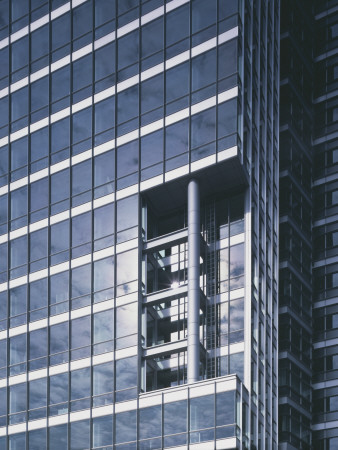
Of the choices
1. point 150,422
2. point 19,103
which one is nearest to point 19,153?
point 19,103

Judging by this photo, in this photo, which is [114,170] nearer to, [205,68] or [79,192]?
[79,192]

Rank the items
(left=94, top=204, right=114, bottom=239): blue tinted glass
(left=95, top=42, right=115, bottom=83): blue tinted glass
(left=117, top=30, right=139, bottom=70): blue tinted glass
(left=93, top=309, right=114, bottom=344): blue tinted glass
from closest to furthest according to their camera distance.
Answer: (left=93, top=309, right=114, bottom=344): blue tinted glass → (left=94, top=204, right=114, bottom=239): blue tinted glass → (left=117, top=30, right=139, bottom=70): blue tinted glass → (left=95, top=42, right=115, bottom=83): blue tinted glass

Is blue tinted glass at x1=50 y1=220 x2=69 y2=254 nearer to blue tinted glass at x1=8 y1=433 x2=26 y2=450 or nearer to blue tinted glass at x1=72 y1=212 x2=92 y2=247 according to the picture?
blue tinted glass at x1=72 y1=212 x2=92 y2=247

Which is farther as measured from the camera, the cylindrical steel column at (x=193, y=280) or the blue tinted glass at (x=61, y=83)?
the blue tinted glass at (x=61, y=83)

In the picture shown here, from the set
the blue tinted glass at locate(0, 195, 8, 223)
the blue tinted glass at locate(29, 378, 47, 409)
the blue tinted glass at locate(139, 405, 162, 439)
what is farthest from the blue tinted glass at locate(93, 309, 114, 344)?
the blue tinted glass at locate(0, 195, 8, 223)

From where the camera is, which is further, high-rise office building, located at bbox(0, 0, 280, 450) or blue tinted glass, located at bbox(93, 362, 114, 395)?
blue tinted glass, located at bbox(93, 362, 114, 395)

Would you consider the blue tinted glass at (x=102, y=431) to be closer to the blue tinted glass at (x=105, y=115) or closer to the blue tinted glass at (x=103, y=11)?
the blue tinted glass at (x=105, y=115)

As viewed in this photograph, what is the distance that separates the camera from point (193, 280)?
56969 mm

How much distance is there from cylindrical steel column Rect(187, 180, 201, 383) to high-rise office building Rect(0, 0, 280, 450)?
95 millimetres

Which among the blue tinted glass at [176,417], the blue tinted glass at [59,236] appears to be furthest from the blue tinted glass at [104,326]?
the blue tinted glass at [176,417]

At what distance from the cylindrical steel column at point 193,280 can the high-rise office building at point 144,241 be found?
95mm

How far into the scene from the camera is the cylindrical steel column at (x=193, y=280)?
2175 inches

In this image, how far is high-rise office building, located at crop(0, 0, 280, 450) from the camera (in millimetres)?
56438

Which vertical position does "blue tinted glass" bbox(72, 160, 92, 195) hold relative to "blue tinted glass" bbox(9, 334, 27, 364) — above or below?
above
